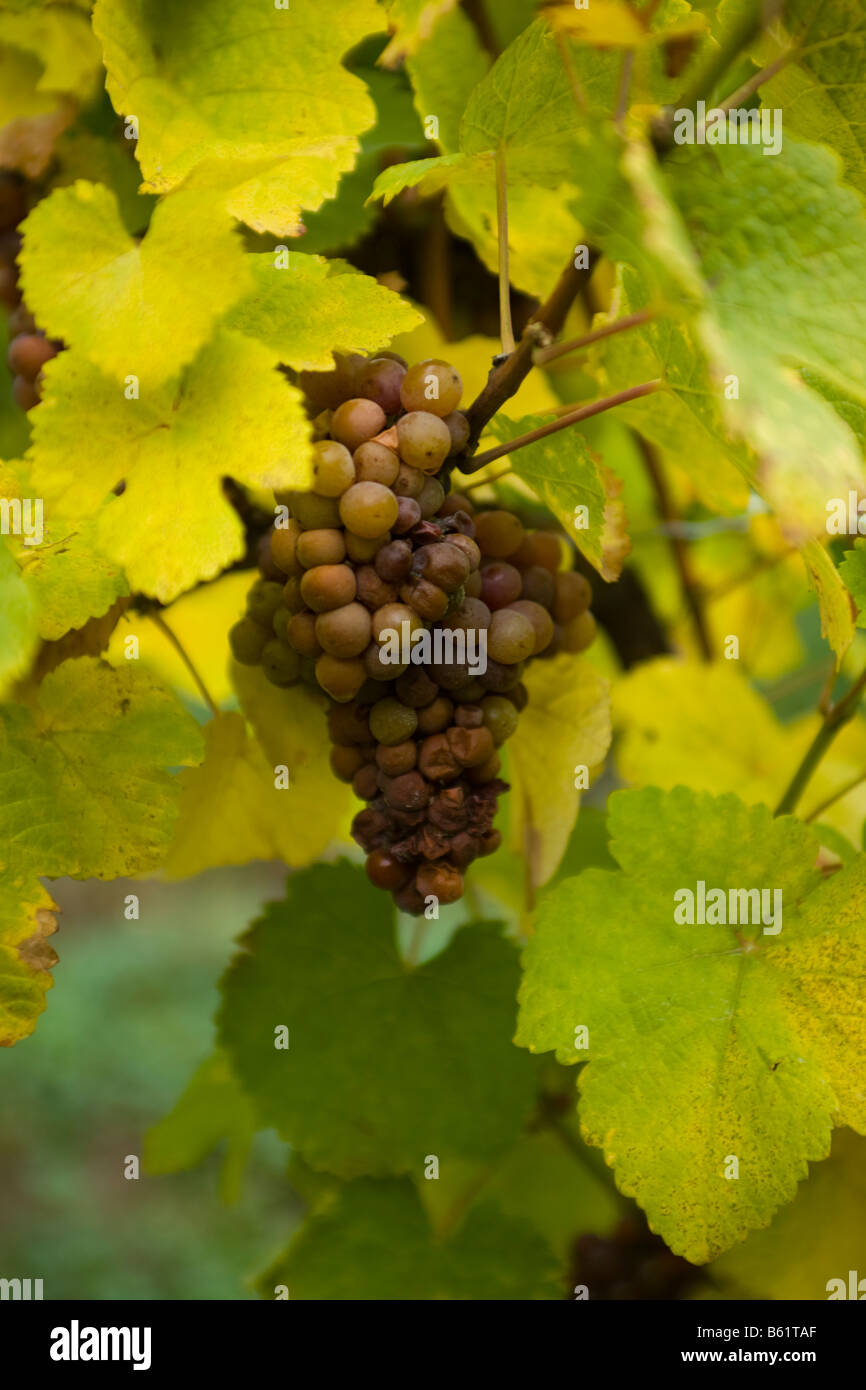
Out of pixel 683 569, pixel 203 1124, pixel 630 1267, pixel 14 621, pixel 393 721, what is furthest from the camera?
pixel 683 569

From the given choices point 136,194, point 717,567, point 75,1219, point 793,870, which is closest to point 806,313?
point 793,870

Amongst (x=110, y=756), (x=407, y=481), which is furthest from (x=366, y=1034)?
(x=407, y=481)

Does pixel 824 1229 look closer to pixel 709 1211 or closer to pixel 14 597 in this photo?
pixel 709 1211

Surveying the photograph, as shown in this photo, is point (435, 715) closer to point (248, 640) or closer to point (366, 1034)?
point (248, 640)

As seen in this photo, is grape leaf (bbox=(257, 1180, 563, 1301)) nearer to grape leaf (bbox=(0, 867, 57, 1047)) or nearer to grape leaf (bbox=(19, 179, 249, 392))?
grape leaf (bbox=(0, 867, 57, 1047))

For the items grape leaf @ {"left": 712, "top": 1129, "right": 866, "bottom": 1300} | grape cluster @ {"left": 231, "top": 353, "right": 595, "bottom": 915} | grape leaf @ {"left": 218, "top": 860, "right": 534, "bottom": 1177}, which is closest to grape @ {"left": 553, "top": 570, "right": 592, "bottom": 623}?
grape cluster @ {"left": 231, "top": 353, "right": 595, "bottom": 915}
